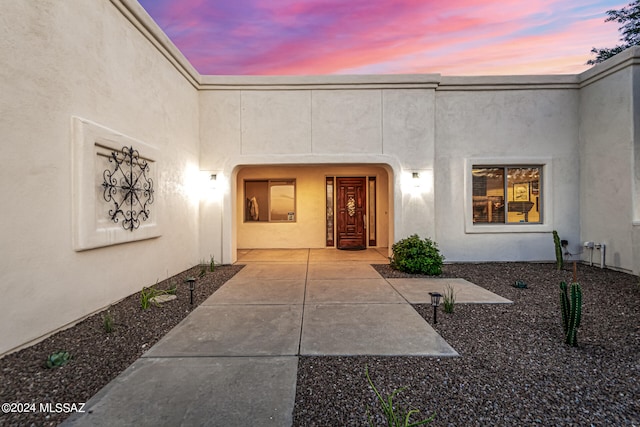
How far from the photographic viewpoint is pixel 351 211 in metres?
9.88

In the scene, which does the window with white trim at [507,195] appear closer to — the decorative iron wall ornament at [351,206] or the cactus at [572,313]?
the decorative iron wall ornament at [351,206]

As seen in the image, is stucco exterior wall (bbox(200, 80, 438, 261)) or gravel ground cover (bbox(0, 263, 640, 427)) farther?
stucco exterior wall (bbox(200, 80, 438, 261))

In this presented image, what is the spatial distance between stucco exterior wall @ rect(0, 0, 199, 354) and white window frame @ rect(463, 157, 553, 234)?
7210mm

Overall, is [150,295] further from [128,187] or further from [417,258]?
[417,258]

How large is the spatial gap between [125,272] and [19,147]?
220 centimetres

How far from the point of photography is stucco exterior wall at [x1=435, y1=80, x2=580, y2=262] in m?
6.95

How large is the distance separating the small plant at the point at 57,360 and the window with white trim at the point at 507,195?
801cm

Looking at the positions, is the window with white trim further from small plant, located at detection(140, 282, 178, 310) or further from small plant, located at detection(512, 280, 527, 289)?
small plant, located at detection(140, 282, 178, 310)

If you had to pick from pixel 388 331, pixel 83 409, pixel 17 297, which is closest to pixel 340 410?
pixel 388 331

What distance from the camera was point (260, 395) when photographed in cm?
195

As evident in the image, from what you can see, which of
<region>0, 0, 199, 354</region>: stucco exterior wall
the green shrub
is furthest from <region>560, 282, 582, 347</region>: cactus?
<region>0, 0, 199, 354</region>: stucco exterior wall

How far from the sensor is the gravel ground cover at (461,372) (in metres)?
1.78

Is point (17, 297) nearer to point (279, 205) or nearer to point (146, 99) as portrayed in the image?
point (146, 99)

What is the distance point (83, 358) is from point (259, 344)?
61.9 inches
